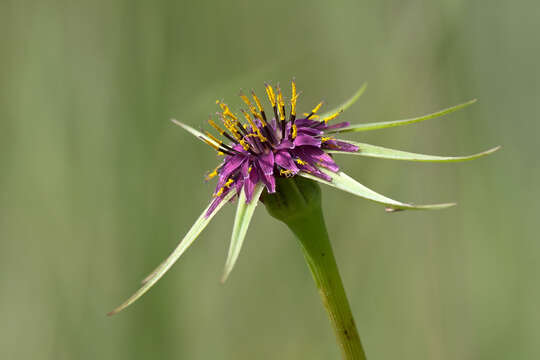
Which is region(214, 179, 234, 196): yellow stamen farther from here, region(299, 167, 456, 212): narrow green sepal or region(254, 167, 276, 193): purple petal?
region(299, 167, 456, 212): narrow green sepal

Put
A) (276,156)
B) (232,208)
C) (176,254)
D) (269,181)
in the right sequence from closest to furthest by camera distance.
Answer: (176,254) → (269,181) → (276,156) → (232,208)

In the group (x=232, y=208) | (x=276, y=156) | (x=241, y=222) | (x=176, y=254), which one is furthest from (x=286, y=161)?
(x=232, y=208)

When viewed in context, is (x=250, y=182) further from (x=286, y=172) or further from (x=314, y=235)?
(x=314, y=235)

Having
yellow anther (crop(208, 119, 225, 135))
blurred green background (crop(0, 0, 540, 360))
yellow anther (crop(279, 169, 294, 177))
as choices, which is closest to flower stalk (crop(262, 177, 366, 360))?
yellow anther (crop(279, 169, 294, 177))

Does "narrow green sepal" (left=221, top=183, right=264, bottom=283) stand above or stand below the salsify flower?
below

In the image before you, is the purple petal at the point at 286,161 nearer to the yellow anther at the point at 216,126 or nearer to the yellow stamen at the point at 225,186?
the yellow stamen at the point at 225,186

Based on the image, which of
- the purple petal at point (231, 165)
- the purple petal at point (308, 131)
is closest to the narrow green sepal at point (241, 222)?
the purple petal at point (231, 165)
